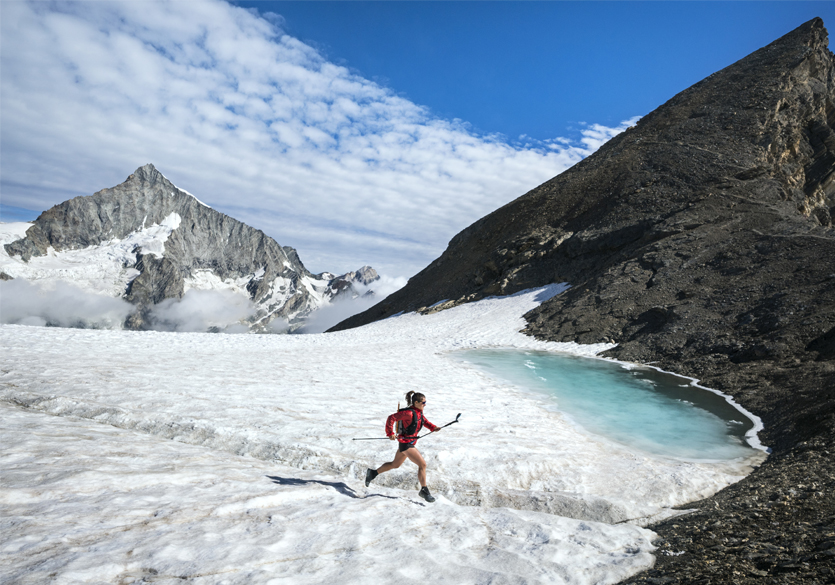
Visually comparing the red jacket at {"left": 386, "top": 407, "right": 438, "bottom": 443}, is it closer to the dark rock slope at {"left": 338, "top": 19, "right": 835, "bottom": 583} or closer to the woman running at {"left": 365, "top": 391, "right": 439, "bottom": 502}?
the woman running at {"left": 365, "top": 391, "right": 439, "bottom": 502}

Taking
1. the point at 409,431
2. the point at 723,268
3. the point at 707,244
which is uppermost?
the point at 707,244

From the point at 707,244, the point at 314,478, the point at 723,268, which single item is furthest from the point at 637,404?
the point at 707,244

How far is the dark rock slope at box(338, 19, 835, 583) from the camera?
5504 mm

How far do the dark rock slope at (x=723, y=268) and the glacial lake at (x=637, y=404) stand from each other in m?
0.89

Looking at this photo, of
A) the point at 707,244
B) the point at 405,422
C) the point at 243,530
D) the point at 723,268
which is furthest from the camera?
the point at 707,244

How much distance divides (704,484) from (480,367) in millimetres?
11144

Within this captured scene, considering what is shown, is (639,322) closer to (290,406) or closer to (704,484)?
(704,484)

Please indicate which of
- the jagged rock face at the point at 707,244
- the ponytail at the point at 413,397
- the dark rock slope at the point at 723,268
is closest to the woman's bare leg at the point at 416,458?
the ponytail at the point at 413,397

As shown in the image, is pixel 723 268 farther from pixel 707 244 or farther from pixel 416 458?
pixel 416 458

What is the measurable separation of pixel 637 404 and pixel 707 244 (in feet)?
65.1

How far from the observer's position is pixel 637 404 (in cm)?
1358

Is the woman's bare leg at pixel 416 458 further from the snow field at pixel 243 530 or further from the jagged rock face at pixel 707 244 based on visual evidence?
the jagged rock face at pixel 707 244

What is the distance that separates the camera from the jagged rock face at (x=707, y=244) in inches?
671

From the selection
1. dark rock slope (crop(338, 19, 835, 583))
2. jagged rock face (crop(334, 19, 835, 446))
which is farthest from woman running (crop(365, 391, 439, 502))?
jagged rock face (crop(334, 19, 835, 446))
